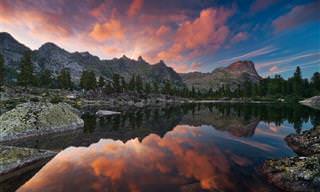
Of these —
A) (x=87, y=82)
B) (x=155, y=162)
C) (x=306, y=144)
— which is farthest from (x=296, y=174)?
(x=87, y=82)

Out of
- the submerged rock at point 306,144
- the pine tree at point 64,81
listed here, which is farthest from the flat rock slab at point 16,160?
the pine tree at point 64,81

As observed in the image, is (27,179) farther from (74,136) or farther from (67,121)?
(67,121)

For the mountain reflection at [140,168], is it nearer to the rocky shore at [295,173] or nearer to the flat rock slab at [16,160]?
the flat rock slab at [16,160]

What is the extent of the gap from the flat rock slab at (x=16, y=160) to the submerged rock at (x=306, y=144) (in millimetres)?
27293

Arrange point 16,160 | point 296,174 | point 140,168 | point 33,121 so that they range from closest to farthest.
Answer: point 296,174
point 16,160
point 140,168
point 33,121

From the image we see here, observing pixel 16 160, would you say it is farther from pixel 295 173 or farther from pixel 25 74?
pixel 25 74

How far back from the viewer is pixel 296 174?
14.4 metres

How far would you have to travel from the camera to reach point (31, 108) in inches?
1257

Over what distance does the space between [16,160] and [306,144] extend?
30379 mm

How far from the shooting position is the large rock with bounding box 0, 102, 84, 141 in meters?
27.6

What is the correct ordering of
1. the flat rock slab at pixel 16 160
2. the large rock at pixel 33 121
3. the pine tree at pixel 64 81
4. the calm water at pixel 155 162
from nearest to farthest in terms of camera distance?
the calm water at pixel 155 162 → the flat rock slab at pixel 16 160 → the large rock at pixel 33 121 → the pine tree at pixel 64 81

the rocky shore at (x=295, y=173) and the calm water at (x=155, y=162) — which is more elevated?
the rocky shore at (x=295, y=173)

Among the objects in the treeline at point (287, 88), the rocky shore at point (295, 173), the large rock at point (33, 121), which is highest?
the treeline at point (287, 88)

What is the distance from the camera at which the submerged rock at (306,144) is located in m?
21.8
